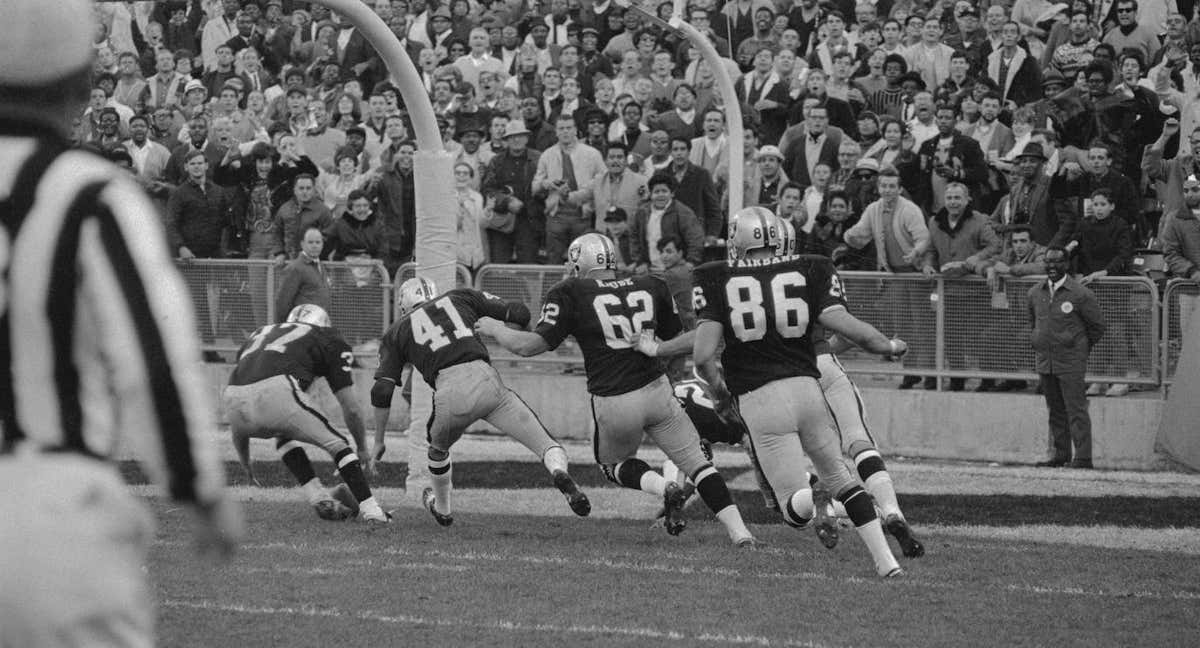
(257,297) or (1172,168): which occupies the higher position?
(1172,168)

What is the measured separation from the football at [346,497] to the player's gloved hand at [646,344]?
1986mm

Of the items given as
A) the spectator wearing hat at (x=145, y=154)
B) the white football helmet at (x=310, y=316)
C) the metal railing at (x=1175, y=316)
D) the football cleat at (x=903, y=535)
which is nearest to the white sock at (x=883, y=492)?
the football cleat at (x=903, y=535)

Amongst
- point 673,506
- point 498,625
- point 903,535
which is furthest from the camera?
point 673,506

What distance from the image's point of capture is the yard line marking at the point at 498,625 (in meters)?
7.10

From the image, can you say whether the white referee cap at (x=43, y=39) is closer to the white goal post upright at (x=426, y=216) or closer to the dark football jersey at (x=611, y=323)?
the dark football jersey at (x=611, y=323)

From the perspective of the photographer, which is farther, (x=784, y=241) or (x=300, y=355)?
(x=300, y=355)

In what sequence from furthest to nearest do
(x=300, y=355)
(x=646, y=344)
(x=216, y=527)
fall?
1. (x=300, y=355)
2. (x=646, y=344)
3. (x=216, y=527)

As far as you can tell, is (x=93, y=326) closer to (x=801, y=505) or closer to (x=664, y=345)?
(x=801, y=505)

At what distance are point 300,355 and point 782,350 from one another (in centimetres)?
327

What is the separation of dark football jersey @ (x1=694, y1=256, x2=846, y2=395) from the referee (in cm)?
601

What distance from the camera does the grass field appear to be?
734cm

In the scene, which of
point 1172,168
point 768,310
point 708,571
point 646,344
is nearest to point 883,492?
point 708,571

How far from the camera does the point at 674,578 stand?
8695 millimetres

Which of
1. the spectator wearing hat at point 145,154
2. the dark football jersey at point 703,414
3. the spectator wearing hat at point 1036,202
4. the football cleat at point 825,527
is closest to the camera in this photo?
the football cleat at point 825,527
